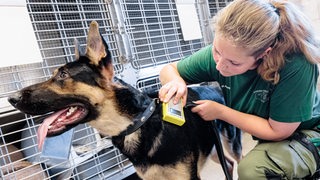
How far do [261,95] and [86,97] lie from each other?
24.9 inches

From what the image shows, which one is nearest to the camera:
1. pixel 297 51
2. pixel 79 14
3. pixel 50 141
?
pixel 297 51

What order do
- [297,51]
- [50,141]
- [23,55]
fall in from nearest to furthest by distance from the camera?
[297,51], [23,55], [50,141]

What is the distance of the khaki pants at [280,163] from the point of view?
1.02 m

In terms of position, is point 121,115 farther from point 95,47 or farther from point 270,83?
point 270,83

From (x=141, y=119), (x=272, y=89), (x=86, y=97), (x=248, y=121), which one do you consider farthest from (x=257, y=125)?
(x=86, y=97)

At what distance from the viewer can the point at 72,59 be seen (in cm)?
144

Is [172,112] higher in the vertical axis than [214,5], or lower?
lower

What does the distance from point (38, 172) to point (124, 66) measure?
66 cm

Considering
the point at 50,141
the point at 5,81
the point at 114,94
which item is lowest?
the point at 50,141

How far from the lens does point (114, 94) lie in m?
1.06

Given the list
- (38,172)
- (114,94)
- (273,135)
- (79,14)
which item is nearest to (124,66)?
(79,14)

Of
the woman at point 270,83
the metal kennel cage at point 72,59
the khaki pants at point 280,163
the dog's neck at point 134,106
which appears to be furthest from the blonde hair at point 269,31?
the metal kennel cage at point 72,59

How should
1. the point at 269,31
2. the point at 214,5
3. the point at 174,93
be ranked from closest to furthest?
the point at 269,31, the point at 174,93, the point at 214,5

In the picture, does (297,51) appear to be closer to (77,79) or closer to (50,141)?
(77,79)
